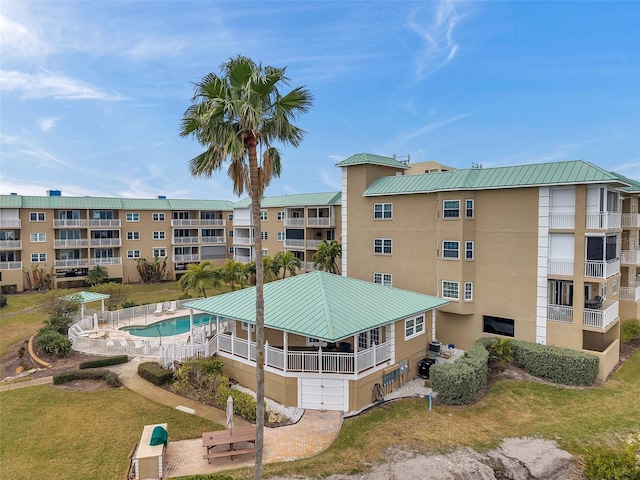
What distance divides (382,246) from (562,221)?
37.2 feet

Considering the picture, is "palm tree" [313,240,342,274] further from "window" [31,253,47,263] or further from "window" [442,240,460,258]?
"window" [31,253,47,263]

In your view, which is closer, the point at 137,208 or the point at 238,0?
the point at 238,0

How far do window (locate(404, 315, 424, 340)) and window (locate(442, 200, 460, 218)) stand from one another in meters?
7.40

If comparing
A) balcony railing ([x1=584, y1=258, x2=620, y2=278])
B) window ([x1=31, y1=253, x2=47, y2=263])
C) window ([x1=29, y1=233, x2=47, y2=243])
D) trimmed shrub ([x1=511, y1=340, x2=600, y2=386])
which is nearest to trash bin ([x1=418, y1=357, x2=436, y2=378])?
trimmed shrub ([x1=511, y1=340, x2=600, y2=386])

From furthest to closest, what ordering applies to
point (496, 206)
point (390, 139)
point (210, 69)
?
1. point (390, 139)
2. point (496, 206)
3. point (210, 69)

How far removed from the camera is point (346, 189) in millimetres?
29047

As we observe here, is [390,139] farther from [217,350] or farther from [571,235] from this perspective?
[217,350]

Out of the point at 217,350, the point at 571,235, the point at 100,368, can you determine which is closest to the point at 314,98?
the point at 217,350

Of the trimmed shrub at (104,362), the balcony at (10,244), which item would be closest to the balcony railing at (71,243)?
the balcony at (10,244)

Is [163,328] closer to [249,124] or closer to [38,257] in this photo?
[38,257]

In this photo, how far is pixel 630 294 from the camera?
2564cm

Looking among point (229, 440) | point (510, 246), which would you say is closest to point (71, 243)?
point (229, 440)

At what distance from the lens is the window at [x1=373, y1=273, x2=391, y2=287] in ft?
89.5

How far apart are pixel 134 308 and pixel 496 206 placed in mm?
29345
